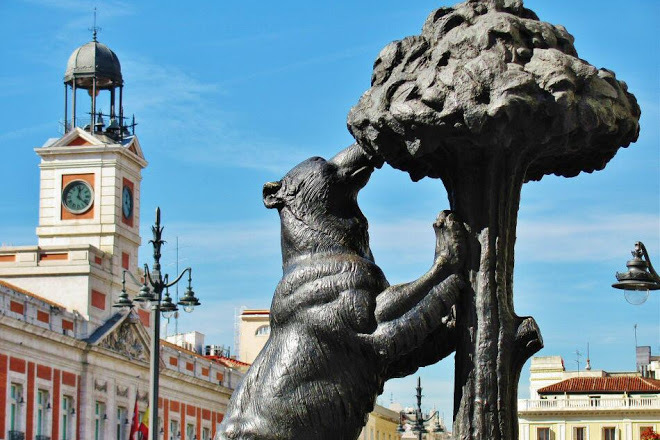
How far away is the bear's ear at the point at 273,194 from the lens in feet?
20.2

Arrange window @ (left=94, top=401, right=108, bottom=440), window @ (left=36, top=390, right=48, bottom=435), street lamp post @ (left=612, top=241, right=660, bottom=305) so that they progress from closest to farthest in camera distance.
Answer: street lamp post @ (left=612, top=241, right=660, bottom=305) < window @ (left=36, top=390, right=48, bottom=435) < window @ (left=94, top=401, right=108, bottom=440)

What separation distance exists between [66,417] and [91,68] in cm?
1607

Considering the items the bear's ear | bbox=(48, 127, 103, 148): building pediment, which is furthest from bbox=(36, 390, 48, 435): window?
the bear's ear

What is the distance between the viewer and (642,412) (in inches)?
2660

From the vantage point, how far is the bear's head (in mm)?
6027

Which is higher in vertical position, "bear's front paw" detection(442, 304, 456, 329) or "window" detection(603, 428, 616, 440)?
"window" detection(603, 428, 616, 440)

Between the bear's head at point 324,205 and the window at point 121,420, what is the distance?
153 ft

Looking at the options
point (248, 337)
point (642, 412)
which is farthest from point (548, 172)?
point (248, 337)

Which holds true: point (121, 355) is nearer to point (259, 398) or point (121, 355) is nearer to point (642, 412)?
point (642, 412)

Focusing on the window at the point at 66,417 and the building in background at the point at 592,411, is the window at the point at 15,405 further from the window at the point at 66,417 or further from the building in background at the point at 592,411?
the building in background at the point at 592,411

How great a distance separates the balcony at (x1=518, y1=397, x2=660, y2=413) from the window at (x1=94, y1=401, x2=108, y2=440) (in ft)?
79.2

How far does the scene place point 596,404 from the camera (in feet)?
222

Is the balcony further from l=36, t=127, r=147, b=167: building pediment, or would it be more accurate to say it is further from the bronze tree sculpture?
the bronze tree sculpture

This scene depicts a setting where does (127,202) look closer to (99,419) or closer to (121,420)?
(121,420)
